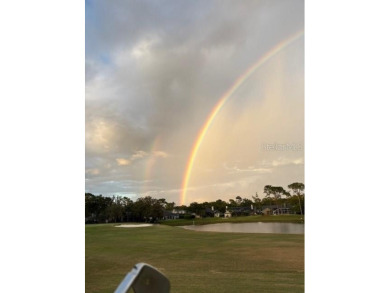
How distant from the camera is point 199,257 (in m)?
5.38

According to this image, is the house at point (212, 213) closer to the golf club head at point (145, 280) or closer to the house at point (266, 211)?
the house at point (266, 211)

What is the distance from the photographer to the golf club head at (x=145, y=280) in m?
1.31

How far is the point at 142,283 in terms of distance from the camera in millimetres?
1336

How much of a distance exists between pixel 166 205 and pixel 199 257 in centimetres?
81

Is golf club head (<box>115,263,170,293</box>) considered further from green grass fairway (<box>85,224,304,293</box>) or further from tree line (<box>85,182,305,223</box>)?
tree line (<box>85,182,305,223</box>)

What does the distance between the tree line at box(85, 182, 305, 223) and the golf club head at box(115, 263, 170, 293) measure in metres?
3.83

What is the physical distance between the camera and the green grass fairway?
4.93 meters

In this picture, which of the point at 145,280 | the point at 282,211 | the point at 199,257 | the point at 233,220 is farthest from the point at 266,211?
the point at 145,280

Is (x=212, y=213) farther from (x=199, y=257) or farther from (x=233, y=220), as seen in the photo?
(x=199, y=257)

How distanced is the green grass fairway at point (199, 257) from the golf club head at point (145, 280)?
3588 millimetres

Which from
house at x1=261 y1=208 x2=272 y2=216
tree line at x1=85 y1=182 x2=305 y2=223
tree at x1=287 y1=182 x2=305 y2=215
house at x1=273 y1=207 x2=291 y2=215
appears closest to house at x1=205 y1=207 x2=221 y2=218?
tree line at x1=85 y1=182 x2=305 y2=223

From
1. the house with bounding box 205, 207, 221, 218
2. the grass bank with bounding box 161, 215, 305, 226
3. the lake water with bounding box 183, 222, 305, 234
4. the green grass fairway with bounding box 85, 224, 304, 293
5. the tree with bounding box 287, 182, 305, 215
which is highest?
the tree with bounding box 287, 182, 305, 215
